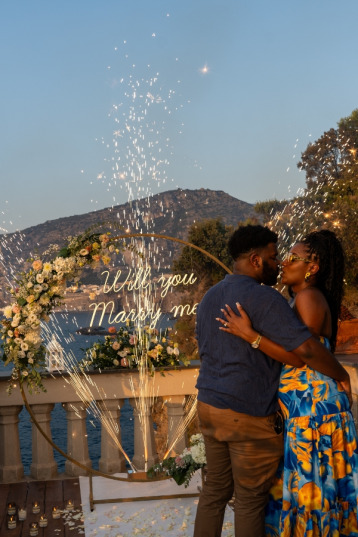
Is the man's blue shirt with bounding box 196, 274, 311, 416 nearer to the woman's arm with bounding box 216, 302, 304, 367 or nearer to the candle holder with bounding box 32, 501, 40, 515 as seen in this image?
the woman's arm with bounding box 216, 302, 304, 367

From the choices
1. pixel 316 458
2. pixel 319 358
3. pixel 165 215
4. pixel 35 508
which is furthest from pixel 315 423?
pixel 165 215

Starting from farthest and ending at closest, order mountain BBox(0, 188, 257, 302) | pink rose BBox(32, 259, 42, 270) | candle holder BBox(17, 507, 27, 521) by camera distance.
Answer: mountain BBox(0, 188, 257, 302) < pink rose BBox(32, 259, 42, 270) < candle holder BBox(17, 507, 27, 521)

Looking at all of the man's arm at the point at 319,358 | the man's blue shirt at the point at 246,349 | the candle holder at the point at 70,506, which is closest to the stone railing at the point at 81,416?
the candle holder at the point at 70,506

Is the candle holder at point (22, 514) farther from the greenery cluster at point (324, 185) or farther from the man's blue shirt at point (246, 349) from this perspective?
the greenery cluster at point (324, 185)

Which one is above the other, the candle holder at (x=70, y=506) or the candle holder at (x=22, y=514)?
the candle holder at (x=22, y=514)

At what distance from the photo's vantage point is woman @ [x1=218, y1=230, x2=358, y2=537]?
3107mm

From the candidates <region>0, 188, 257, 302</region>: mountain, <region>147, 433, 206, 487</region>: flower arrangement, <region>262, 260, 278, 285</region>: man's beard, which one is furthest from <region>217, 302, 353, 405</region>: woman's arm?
<region>0, 188, 257, 302</region>: mountain

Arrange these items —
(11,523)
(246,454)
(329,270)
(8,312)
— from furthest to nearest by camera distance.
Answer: (8,312), (11,523), (329,270), (246,454)

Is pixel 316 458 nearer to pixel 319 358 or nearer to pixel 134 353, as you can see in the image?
pixel 319 358

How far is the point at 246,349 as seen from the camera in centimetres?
302

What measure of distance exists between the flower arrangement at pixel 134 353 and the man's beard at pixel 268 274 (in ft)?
8.55

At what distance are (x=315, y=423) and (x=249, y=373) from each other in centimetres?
41

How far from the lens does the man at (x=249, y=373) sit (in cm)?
297

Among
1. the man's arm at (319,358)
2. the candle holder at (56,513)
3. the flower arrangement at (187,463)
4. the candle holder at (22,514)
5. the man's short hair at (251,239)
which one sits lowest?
the candle holder at (56,513)
